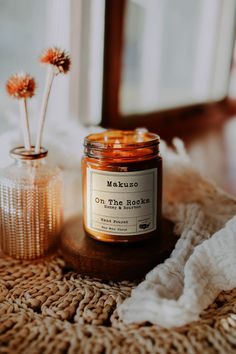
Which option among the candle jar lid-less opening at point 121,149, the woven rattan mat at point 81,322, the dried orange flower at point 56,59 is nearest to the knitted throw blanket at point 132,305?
the woven rattan mat at point 81,322

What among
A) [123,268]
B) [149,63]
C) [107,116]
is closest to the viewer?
[123,268]

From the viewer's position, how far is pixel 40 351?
0.33 metres

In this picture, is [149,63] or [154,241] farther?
[149,63]

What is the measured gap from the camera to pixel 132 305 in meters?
0.37

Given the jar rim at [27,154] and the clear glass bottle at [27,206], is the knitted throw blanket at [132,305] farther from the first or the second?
the jar rim at [27,154]

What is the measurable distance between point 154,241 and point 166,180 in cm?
15

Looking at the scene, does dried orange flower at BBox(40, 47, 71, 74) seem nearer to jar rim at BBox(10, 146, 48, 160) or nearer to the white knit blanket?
jar rim at BBox(10, 146, 48, 160)

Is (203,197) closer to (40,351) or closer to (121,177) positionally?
(121,177)

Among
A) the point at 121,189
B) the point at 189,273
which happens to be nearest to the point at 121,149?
the point at 121,189

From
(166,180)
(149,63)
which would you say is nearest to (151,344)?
(166,180)

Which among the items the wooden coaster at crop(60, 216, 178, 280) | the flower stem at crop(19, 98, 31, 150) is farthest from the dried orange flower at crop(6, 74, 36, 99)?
the wooden coaster at crop(60, 216, 178, 280)

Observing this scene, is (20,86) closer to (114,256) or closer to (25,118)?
(25,118)

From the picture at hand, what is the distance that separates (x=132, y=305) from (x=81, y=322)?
0.16ft

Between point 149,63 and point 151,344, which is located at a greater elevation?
point 149,63
